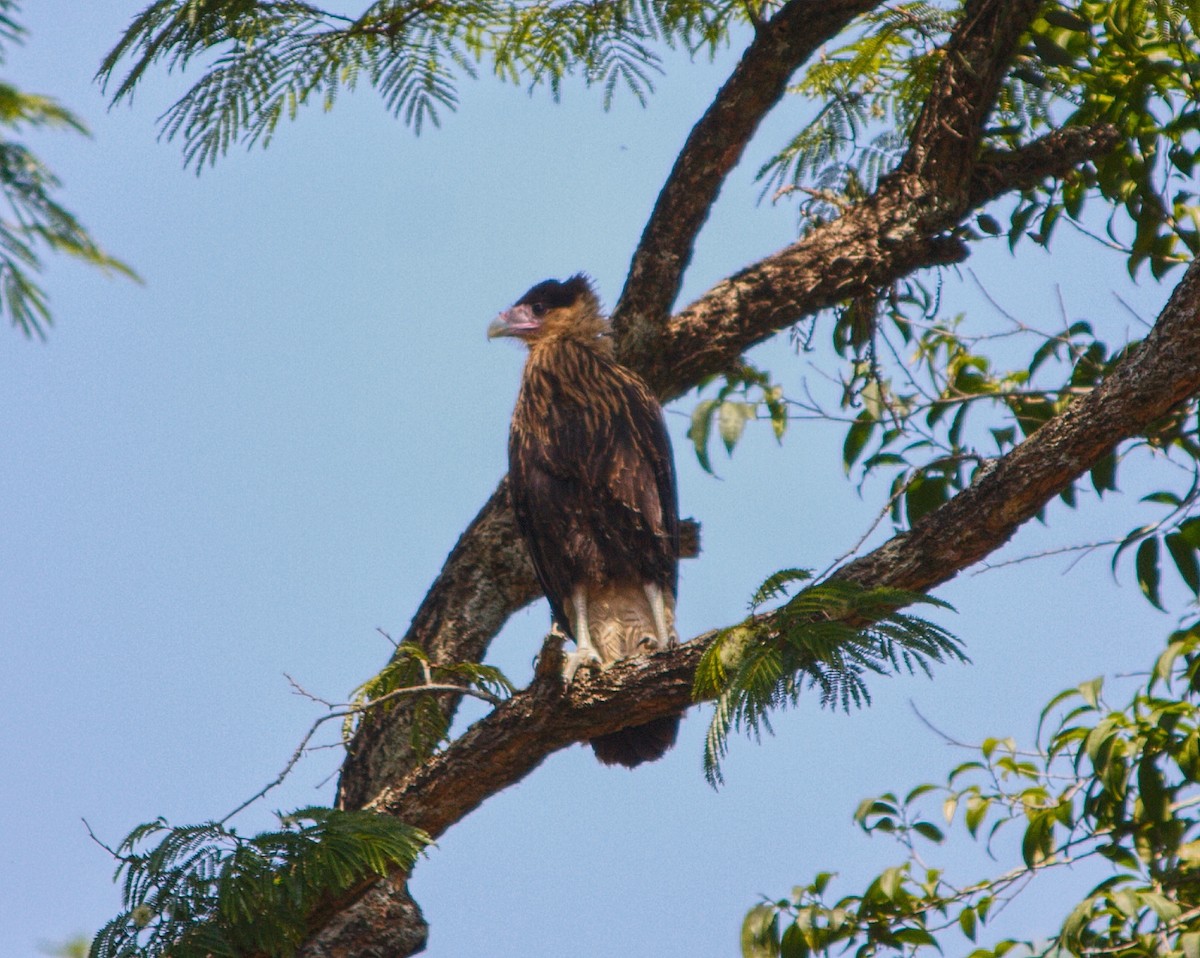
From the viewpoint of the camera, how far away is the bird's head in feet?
17.9

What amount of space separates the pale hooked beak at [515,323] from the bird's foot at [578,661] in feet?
5.64

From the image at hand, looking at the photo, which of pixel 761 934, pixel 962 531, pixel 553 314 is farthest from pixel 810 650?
pixel 553 314

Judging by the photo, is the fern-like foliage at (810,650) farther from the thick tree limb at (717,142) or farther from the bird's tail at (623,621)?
the thick tree limb at (717,142)

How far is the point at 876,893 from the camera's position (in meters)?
3.72

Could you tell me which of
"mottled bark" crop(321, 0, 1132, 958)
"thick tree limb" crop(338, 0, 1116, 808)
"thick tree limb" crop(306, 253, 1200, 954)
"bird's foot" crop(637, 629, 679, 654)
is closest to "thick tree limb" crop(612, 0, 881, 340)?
"mottled bark" crop(321, 0, 1132, 958)

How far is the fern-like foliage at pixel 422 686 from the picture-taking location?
3.57m

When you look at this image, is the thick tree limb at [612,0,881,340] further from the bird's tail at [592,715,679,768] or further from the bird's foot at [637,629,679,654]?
the bird's tail at [592,715,679,768]

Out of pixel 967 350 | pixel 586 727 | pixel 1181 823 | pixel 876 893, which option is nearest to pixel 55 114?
pixel 586 727

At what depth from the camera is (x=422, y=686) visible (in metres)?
3.47

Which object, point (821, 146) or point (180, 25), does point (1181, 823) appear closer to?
point (821, 146)

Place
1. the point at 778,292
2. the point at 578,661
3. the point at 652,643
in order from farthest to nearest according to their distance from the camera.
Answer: the point at 778,292
the point at 652,643
the point at 578,661

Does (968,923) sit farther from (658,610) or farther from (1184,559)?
(658,610)

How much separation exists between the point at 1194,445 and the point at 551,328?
8.37ft

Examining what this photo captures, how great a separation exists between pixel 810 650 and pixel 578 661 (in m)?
1.37
